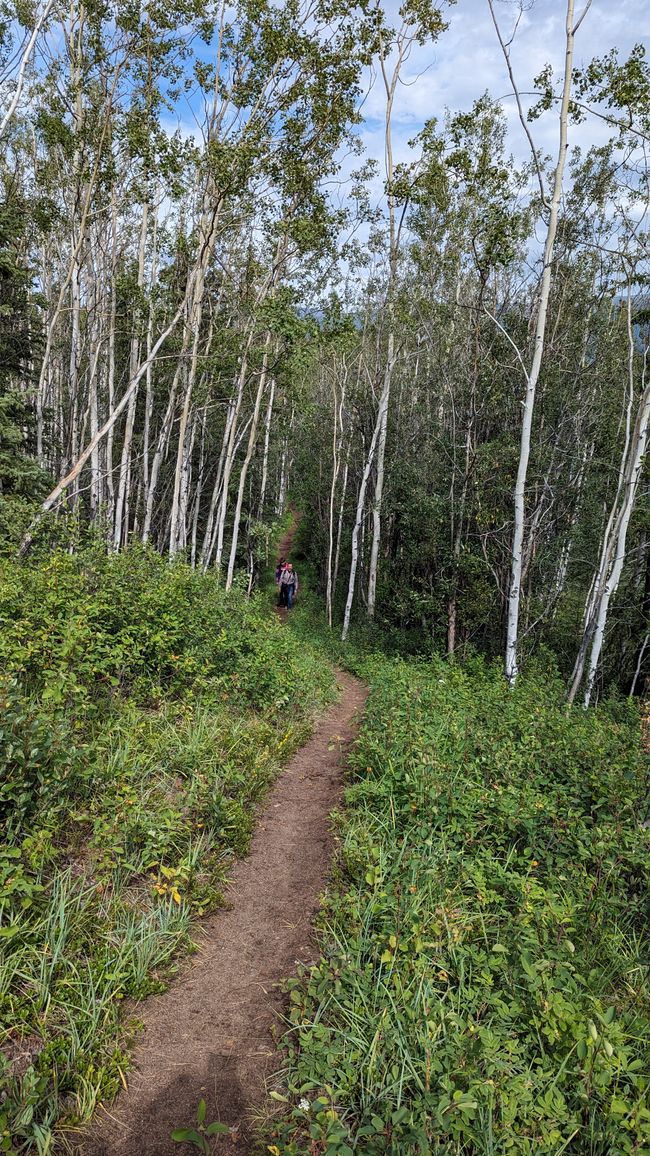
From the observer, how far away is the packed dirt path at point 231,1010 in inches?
100

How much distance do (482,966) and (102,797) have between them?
287cm

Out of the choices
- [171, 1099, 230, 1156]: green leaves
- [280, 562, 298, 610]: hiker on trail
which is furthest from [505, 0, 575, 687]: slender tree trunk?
[280, 562, 298, 610]: hiker on trail

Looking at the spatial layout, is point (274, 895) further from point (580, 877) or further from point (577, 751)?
point (577, 751)

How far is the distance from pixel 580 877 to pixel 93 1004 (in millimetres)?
3303

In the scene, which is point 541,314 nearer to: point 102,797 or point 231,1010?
point 102,797

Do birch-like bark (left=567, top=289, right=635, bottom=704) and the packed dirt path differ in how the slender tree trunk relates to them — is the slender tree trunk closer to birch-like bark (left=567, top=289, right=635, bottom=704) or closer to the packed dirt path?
birch-like bark (left=567, top=289, right=635, bottom=704)

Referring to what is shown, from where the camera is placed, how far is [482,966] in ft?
10.6

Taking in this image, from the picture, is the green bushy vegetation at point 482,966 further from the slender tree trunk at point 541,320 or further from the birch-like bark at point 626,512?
the birch-like bark at point 626,512

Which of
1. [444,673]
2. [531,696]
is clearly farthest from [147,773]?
[444,673]

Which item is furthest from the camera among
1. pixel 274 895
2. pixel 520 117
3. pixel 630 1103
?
pixel 520 117

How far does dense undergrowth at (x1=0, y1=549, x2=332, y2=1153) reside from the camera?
8.95 feet

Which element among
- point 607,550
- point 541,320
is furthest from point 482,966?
point 607,550

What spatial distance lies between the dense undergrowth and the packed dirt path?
144 mm

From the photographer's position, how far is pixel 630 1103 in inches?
96.3
